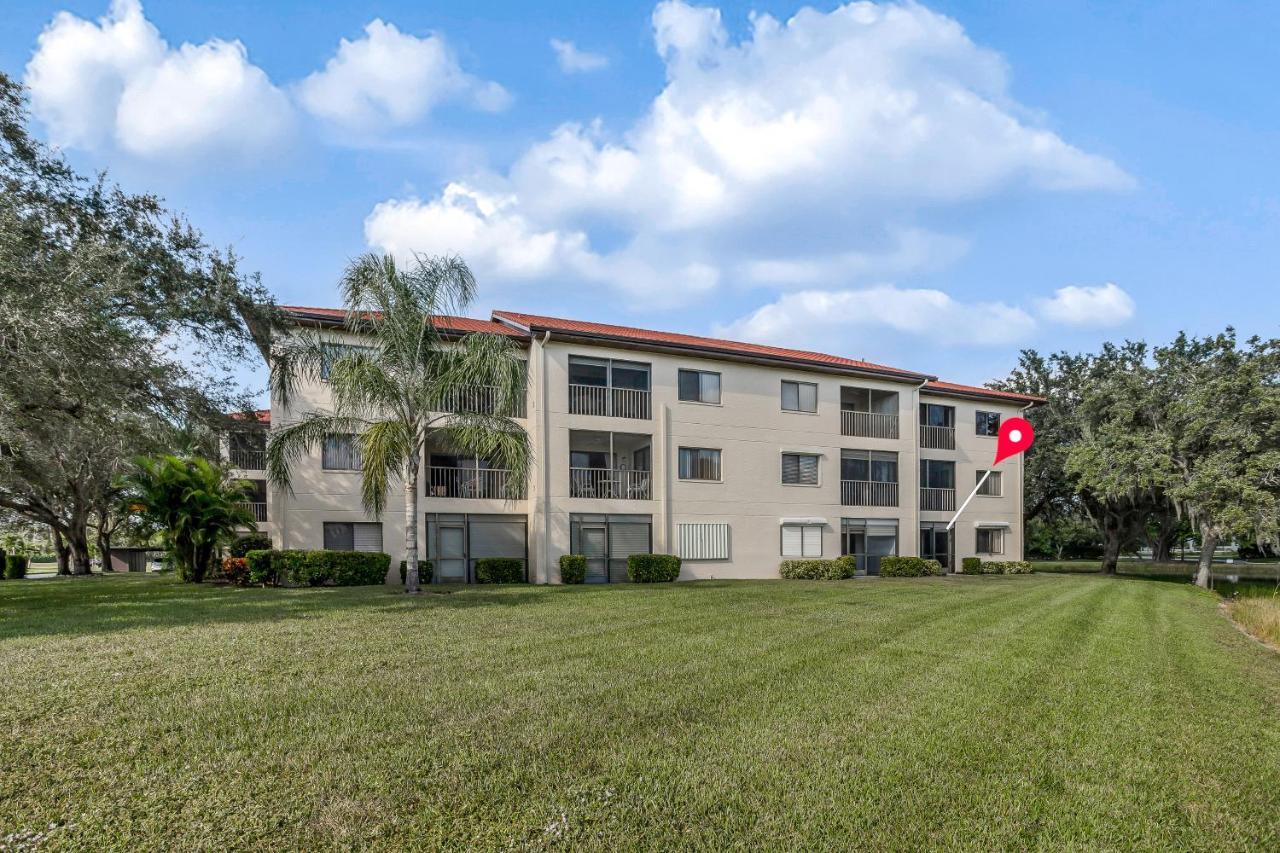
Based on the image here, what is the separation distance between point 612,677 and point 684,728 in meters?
1.99

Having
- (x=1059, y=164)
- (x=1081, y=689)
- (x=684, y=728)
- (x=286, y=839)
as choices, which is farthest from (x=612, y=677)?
(x=1059, y=164)

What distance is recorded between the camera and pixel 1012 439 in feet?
111

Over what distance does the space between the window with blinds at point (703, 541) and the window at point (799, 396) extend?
18.3 feet

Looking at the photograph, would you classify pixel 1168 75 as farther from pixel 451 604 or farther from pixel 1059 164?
pixel 451 604

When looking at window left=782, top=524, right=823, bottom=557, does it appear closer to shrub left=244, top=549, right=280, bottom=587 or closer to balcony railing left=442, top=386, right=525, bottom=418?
balcony railing left=442, top=386, right=525, bottom=418

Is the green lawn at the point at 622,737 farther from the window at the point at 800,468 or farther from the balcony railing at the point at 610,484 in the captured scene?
the window at the point at 800,468

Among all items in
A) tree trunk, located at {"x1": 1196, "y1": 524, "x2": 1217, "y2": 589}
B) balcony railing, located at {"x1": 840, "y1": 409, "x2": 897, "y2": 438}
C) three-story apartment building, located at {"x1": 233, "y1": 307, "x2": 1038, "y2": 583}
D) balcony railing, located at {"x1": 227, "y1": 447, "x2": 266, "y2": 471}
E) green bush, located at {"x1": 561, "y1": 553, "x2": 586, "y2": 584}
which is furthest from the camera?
balcony railing, located at {"x1": 840, "y1": 409, "x2": 897, "y2": 438}

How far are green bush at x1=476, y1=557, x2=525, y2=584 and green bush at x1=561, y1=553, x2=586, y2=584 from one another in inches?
60.1

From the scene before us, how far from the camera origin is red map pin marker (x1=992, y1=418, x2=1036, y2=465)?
33.5 metres

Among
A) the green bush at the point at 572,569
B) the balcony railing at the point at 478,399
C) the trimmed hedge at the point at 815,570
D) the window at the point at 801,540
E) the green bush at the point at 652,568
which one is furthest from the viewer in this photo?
the window at the point at 801,540

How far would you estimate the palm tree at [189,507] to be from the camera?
21.3 m

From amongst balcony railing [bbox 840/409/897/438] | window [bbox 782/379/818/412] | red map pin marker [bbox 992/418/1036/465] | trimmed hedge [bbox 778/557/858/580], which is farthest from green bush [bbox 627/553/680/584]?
red map pin marker [bbox 992/418/1036/465]

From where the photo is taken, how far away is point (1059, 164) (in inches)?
635

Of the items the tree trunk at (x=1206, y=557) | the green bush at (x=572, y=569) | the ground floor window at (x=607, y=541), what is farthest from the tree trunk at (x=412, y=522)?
the tree trunk at (x=1206, y=557)
